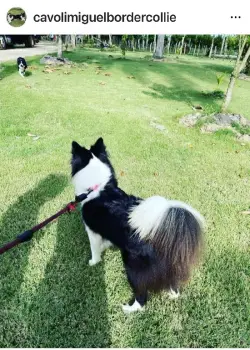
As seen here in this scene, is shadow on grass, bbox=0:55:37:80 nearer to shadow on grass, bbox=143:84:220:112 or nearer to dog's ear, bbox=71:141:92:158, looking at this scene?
shadow on grass, bbox=143:84:220:112

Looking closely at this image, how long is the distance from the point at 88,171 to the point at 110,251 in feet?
3.32

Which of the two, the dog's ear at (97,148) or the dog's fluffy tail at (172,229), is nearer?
the dog's fluffy tail at (172,229)

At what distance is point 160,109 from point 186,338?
260 inches

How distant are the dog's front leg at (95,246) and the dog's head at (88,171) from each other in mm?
436

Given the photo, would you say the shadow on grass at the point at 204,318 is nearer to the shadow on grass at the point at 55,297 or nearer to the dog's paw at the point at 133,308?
the dog's paw at the point at 133,308

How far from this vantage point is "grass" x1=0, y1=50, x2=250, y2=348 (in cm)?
232

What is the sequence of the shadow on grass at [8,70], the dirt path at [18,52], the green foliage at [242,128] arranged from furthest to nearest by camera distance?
the dirt path at [18,52], the shadow on grass at [8,70], the green foliage at [242,128]

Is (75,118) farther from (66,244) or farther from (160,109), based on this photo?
(66,244)

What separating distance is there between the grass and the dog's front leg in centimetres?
8
